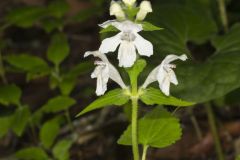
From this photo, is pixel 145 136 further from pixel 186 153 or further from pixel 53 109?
pixel 186 153

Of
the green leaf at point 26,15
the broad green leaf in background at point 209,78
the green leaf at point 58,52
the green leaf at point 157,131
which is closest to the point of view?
the green leaf at point 157,131

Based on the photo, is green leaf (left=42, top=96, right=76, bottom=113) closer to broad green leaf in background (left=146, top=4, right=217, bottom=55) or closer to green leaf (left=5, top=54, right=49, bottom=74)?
green leaf (left=5, top=54, right=49, bottom=74)

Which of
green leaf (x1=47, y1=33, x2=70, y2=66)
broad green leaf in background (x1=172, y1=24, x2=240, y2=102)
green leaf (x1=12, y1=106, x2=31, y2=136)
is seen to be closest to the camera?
broad green leaf in background (x1=172, y1=24, x2=240, y2=102)

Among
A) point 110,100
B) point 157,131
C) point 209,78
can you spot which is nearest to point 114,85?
point 209,78

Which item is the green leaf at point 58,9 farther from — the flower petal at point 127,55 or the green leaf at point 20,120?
the flower petal at point 127,55

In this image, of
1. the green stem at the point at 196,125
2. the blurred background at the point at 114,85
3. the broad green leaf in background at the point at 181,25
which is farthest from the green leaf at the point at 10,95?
the green stem at the point at 196,125

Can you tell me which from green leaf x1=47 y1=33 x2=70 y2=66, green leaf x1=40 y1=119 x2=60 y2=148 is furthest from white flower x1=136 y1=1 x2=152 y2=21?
green leaf x1=47 y1=33 x2=70 y2=66

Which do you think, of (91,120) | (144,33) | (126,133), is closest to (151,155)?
(91,120)
